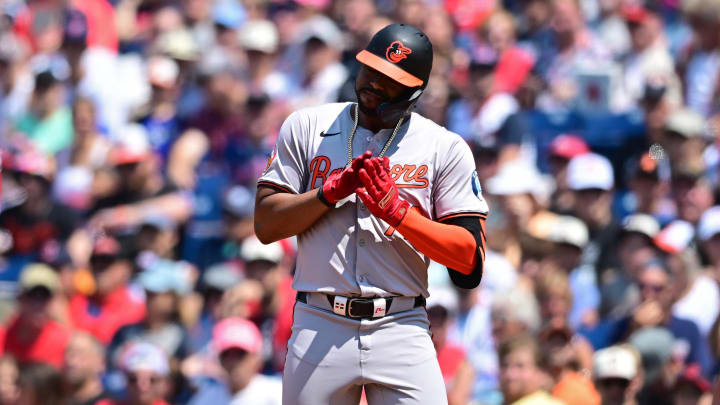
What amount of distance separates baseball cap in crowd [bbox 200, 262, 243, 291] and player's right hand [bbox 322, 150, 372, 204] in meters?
4.27

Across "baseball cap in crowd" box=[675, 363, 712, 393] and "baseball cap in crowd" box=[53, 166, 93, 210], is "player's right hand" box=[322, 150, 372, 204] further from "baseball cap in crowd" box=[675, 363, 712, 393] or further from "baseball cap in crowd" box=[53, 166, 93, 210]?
"baseball cap in crowd" box=[53, 166, 93, 210]

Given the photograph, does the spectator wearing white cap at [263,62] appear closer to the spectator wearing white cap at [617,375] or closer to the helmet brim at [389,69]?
the spectator wearing white cap at [617,375]

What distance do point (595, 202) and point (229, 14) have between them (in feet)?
15.4

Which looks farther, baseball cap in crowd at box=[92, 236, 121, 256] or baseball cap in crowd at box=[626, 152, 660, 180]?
baseball cap in crowd at box=[92, 236, 121, 256]

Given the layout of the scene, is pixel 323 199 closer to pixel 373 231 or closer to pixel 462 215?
pixel 373 231

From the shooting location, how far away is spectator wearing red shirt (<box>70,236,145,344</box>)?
340 inches

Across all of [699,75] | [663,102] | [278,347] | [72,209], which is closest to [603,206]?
[663,102]

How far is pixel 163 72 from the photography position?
11.0 m

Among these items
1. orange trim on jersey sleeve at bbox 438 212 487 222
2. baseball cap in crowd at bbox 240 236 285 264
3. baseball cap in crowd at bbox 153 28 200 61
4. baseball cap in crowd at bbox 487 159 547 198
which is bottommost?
baseball cap in crowd at bbox 240 236 285 264

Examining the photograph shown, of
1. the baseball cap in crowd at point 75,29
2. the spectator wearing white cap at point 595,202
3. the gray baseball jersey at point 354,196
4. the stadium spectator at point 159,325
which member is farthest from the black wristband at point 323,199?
the baseball cap in crowd at point 75,29

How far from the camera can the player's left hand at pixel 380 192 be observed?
4.26 metres

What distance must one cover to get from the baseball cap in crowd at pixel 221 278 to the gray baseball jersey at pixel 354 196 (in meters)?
3.97

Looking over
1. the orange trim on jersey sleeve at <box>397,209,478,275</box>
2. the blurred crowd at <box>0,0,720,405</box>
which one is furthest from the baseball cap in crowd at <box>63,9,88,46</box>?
the orange trim on jersey sleeve at <box>397,209,478,275</box>

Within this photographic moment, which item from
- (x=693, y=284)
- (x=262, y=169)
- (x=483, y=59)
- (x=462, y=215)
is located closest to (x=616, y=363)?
(x=693, y=284)
